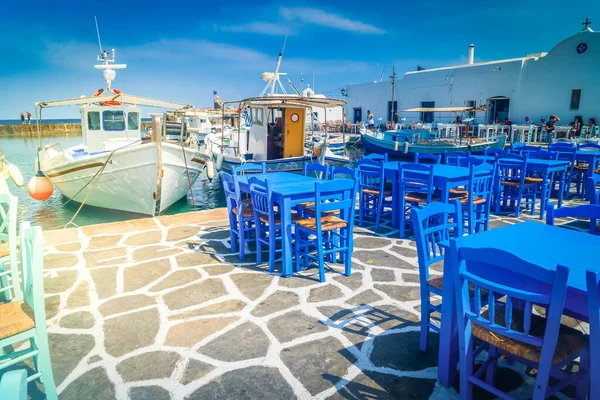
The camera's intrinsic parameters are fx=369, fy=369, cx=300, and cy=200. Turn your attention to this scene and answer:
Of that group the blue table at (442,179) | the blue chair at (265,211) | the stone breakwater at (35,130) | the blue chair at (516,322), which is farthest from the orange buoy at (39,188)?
the stone breakwater at (35,130)

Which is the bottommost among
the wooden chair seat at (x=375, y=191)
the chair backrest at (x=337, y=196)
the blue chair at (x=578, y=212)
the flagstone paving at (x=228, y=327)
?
the flagstone paving at (x=228, y=327)

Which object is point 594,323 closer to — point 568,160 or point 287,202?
point 287,202

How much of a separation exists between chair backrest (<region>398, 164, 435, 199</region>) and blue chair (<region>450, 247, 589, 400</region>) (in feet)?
10.1

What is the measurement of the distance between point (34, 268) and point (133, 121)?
10.4m

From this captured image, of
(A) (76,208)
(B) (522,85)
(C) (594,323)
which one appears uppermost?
(B) (522,85)

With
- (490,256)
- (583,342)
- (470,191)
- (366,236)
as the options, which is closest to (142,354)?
(490,256)

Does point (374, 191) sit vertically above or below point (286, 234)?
above

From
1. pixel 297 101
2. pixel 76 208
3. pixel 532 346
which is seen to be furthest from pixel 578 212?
pixel 76 208

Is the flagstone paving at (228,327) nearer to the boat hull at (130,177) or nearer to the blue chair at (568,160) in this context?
the boat hull at (130,177)

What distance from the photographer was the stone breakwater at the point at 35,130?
→ 1903 inches

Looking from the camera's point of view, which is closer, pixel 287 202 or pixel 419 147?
pixel 287 202

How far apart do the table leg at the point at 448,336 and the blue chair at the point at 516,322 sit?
A: 12 centimetres

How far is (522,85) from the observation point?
19.6 metres

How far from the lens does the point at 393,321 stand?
317cm
